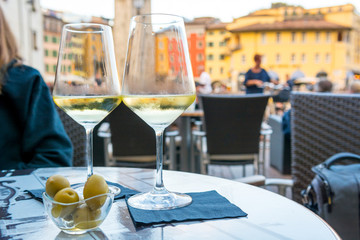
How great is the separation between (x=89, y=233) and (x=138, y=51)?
29cm

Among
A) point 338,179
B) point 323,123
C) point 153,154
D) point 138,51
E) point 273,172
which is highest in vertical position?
point 138,51

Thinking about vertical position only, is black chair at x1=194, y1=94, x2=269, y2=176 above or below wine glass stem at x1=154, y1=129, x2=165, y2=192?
below

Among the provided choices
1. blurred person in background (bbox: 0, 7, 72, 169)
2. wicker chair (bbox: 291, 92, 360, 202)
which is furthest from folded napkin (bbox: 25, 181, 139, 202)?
wicker chair (bbox: 291, 92, 360, 202)

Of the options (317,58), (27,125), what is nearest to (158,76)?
(27,125)

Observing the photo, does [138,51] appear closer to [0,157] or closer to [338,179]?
[0,157]

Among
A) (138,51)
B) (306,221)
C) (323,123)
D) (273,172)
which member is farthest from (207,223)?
(273,172)

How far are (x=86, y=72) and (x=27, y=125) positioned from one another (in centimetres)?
71

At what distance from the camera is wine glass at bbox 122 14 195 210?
0.62 m

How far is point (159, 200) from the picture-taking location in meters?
0.64

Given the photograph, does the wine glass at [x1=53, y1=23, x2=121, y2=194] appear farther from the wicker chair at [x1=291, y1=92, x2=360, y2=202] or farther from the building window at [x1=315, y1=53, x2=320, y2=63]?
the building window at [x1=315, y1=53, x2=320, y2=63]

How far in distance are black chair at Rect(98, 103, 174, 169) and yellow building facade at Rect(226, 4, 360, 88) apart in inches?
1731

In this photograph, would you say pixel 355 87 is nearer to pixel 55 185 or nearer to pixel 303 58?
pixel 55 185

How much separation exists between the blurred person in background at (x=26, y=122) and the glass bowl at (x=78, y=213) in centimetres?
79

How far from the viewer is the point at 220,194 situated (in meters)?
0.70
